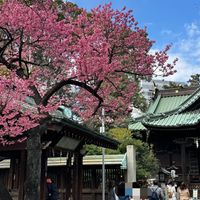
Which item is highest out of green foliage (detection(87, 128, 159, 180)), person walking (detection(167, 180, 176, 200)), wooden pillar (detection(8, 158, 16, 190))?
green foliage (detection(87, 128, 159, 180))

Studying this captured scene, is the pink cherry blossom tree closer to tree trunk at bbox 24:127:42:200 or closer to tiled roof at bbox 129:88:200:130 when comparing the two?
tree trunk at bbox 24:127:42:200

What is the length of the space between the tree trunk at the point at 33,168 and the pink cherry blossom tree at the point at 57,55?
4 centimetres

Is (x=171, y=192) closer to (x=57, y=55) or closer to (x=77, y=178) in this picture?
(x=77, y=178)

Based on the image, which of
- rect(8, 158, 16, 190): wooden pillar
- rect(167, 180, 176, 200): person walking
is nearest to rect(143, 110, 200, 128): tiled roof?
rect(167, 180, 176, 200): person walking

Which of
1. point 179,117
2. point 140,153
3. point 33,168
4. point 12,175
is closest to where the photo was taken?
point 33,168

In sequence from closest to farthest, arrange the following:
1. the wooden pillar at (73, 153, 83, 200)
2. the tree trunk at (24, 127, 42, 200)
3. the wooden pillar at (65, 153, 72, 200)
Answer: the tree trunk at (24, 127, 42, 200) < the wooden pillar at (73, 153, 83, 200) < the wooden pillar at (65, 153, 72, 200)

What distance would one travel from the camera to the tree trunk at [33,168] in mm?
9461

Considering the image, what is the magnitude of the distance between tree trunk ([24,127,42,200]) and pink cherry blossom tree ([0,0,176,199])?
39 mm

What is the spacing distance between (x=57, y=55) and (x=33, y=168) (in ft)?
13.4

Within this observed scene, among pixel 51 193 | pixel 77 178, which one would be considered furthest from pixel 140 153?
pixel 51 193

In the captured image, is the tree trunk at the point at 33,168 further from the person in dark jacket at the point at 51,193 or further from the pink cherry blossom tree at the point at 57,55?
the person in dark jacket at the point at 51,193

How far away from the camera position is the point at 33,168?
9.56m

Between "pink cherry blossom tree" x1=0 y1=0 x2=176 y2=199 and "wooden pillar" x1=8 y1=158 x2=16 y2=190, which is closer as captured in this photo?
"pink cherry blossom tree" x1=0 y1=0 x2=176 y2=199

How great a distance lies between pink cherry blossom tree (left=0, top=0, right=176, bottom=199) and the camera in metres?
9.86
